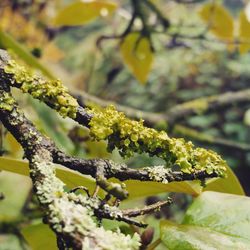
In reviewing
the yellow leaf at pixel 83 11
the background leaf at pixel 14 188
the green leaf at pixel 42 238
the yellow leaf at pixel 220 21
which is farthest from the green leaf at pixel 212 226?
the background leaf at pixel 14 188

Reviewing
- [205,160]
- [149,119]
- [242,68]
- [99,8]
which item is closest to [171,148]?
[205,160]

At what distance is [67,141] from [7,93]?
0.43 meters

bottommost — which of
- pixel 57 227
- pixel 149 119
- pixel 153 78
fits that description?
pixel 153 78

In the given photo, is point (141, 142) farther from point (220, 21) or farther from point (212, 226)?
point (220, 21)

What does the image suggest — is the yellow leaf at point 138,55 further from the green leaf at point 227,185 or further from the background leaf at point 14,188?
the background leaf at point 14,188

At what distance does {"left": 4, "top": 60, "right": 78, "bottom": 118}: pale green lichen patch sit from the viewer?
343mm

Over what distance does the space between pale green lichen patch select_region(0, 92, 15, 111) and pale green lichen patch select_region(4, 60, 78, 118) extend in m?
0.01

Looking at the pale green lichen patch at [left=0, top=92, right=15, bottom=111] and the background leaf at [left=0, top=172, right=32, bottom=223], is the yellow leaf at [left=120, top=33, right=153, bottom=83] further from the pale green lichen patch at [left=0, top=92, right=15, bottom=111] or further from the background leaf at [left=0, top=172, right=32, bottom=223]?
the background leaf at [left=0, top=172, right=32, bottom=223]

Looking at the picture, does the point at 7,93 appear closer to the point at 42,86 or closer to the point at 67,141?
the point at 42,86

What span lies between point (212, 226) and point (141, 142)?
0.44 ft

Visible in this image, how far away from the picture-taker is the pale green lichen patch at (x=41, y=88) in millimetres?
343

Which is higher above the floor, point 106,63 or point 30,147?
point 30,147

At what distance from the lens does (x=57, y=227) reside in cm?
24

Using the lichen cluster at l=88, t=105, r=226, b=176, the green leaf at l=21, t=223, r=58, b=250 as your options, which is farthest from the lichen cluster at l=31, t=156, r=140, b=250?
the green leaf at l=21, t=223, r=58, b=250
